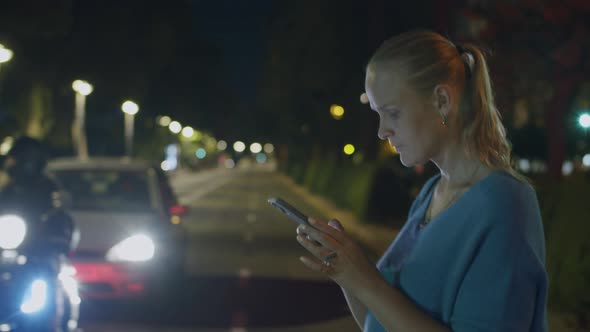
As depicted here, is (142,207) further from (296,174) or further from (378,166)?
(296,174)

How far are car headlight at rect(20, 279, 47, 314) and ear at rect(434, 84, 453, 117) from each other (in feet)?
15.7

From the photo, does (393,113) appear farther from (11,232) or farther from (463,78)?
(11,232)

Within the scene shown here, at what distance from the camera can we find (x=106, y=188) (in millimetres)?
10914

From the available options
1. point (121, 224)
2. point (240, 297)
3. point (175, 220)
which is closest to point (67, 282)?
point (121, 224)

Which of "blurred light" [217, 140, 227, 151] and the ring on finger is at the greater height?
the ring on finger

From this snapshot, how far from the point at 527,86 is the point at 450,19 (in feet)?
16.7

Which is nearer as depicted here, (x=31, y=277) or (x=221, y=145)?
(x=31, y=277)

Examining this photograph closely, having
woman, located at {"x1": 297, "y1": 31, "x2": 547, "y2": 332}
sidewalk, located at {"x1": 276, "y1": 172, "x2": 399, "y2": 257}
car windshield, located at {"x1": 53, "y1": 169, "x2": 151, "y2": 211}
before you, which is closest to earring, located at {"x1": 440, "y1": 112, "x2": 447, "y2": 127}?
woman, located at {"x1": 297, "y1": 31, "x2": 547, "y2": 332}

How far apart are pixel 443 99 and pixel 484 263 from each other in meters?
0.33

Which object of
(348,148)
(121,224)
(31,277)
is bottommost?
(348,148)

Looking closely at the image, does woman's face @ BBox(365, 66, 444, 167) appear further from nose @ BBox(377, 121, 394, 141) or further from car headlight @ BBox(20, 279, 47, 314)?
car headlight @ BBox(20, 279, 47, 314)

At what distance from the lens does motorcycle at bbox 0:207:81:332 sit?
5820mm

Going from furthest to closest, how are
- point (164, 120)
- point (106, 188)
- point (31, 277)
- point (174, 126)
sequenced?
point (174, 126) < point (164, 120) < point (106, 188) < point (31, 277)

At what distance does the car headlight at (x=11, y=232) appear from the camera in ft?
20.7
